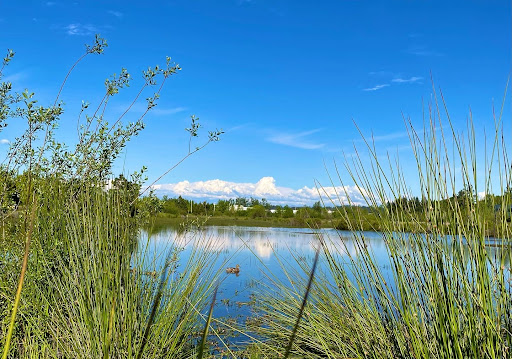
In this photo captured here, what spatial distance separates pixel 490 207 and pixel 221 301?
6144 millimetres

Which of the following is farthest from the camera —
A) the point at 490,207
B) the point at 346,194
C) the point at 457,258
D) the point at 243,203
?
the point at 243,203

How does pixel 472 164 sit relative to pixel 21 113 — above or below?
below

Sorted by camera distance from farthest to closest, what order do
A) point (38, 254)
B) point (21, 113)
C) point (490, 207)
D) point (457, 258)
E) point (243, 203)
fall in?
1. point (21, 113)
2. point (243, 203)
3. point (38, 254)
4. point (490, 207)
5. point (457, 258)

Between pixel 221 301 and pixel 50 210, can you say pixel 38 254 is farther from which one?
pixel 221 301

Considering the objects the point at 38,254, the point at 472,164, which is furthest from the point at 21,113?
the point at 472,164

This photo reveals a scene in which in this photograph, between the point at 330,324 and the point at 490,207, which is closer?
the point at 490,207

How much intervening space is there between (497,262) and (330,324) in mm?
1861

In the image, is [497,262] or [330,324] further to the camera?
[330,324]

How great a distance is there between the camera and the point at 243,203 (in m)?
3.63

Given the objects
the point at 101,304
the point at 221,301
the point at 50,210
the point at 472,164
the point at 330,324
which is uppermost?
the point at 472,164

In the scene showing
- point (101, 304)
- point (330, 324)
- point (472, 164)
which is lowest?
point (330, 324)

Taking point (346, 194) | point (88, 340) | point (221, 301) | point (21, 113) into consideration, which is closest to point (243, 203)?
point (346, 194)

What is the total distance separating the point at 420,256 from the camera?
2.22 meters

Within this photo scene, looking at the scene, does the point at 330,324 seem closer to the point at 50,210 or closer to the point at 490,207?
the point at 490,207
